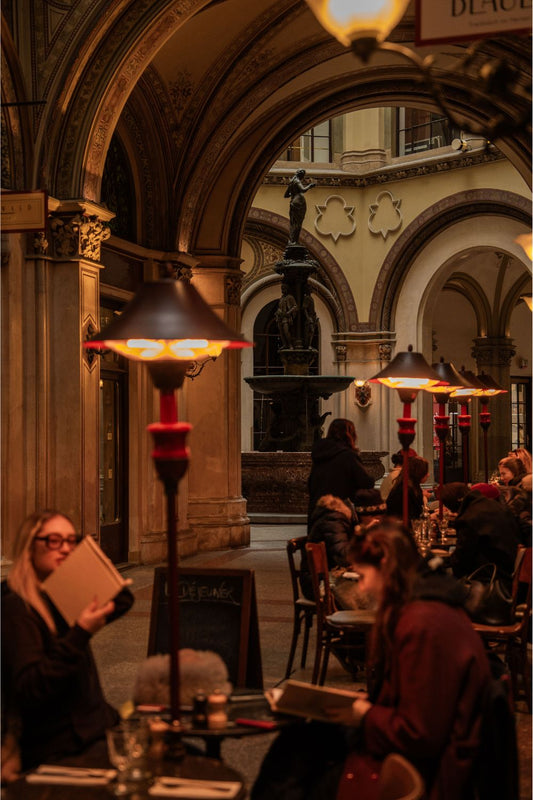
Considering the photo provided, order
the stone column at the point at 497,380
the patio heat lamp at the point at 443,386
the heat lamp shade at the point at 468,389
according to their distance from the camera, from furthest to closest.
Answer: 1. the stone column at the point at 497,380
2. the heat lamp shade at the point at 468,389
3. the patio heat lamp at the point at 443,386

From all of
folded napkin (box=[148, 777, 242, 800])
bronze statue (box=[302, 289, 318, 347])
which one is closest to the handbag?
folded napkin (box=[148, 777, 242, 800])

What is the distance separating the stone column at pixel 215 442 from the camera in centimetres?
1473

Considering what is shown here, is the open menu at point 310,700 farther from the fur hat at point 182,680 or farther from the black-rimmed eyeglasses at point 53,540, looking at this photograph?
the black-rimmed eyeglasses at point 53,540

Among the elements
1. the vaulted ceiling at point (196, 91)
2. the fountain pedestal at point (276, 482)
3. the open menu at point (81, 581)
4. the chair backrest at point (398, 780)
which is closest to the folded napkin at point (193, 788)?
the chair backrest at point (398, 780)

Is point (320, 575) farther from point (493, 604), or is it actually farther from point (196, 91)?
point (196, 91)

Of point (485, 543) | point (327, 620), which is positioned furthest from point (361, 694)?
point (485, 543)

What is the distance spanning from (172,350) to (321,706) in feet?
4.19

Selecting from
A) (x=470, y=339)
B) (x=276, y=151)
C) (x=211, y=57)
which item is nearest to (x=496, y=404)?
(x=470, y=339)

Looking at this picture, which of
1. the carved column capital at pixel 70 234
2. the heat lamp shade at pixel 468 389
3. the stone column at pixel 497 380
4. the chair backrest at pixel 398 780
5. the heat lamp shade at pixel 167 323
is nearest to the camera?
the chair backrest at pixel 398 780

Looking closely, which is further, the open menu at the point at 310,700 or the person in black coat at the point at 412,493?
the person in black coat at the point at 412,493

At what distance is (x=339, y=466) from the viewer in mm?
9211

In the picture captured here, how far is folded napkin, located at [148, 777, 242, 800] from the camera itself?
9.78 ft

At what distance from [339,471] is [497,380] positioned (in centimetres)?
2018

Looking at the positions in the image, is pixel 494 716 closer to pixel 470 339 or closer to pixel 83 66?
pixel 83 66
